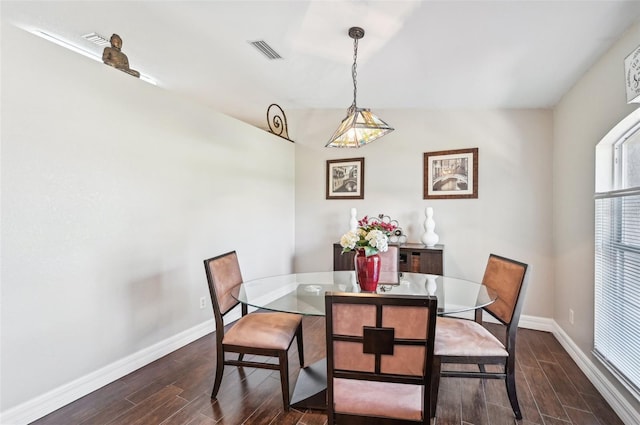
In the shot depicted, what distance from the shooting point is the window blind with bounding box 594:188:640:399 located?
1.93 m

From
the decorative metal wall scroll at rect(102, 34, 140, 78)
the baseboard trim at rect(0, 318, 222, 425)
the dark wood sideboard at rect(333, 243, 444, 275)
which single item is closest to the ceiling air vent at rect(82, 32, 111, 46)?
the decorative metal wall scroll at rect(102, 34, 140, 78)

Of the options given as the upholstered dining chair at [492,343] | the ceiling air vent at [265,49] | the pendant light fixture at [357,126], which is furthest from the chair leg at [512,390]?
the ceiling air vent at [265,49]

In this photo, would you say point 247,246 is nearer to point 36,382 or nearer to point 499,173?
point 36,382

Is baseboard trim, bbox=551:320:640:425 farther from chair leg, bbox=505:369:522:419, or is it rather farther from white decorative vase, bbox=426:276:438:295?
white decorative vase, bbox=426:276:438:295

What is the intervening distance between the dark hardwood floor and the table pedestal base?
58 mm

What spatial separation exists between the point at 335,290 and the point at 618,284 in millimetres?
1978

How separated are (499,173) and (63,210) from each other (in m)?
4.16

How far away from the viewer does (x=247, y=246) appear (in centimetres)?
384

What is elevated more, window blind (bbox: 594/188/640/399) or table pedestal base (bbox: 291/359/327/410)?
window blind (bbox: 594/188/640/399)

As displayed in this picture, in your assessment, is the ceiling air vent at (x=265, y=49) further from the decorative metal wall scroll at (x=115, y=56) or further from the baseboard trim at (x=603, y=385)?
the baseboard trim at (x=603, y=385)

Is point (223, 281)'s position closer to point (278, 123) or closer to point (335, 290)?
point (335, 290)

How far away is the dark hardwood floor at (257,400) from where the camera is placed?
76.4 inches

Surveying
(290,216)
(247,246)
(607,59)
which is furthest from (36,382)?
(607,59)

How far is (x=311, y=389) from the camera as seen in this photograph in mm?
2211
